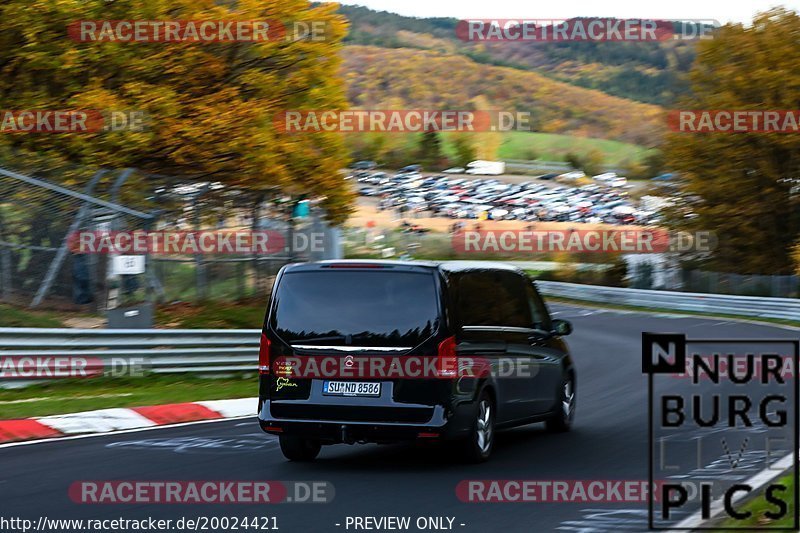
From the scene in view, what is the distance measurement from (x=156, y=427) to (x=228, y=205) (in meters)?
8.78

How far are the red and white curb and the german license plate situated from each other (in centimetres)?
364

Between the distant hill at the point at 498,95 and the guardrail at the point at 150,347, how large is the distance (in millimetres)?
150710

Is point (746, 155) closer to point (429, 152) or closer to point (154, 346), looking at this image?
point (154, 346)

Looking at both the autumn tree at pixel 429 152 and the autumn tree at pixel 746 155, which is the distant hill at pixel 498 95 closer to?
the autumn tree at pixel 429 152

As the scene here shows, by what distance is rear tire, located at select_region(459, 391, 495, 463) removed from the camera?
11.0 meters


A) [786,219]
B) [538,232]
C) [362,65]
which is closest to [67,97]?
[786,219]

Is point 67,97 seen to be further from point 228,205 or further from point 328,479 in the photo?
point 328,479

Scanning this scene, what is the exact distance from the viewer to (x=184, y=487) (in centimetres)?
962

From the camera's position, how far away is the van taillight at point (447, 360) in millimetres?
10664

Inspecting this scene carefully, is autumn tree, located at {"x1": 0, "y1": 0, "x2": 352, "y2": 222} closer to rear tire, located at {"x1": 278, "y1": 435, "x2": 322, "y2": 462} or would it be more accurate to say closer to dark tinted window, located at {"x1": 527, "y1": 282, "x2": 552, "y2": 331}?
dark tinted window, located at {"x1": 527, "y1": 282, "x2": 552, "y2": 331}

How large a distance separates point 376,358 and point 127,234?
992cm

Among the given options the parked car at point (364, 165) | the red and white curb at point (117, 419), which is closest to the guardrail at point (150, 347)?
the red and white curb at point (117, 419)

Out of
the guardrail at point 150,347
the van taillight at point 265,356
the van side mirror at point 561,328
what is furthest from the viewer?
the guardrail at point 150,347

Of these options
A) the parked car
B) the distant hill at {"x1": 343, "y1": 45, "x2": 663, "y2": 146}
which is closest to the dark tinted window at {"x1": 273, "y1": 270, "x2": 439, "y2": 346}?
the parked car
